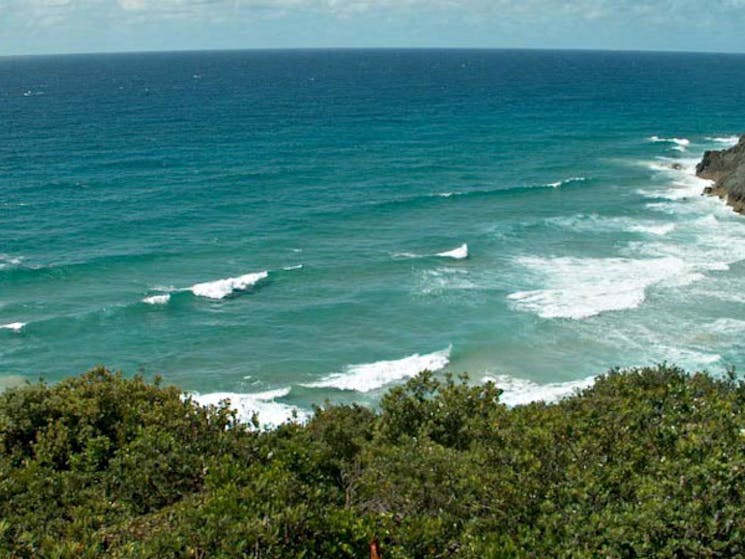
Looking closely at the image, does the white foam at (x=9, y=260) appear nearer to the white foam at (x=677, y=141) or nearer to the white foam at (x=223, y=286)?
the white foam at (x=223, y=286)

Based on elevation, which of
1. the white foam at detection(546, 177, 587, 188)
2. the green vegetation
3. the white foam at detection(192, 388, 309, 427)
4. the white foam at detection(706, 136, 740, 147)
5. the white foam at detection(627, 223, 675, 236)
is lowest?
the white foam at detection(192, 388, 309, 427)

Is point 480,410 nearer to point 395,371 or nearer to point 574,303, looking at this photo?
point 395,371

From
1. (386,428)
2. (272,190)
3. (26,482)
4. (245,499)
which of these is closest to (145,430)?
(26,482)

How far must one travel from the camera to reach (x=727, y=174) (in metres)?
79.1

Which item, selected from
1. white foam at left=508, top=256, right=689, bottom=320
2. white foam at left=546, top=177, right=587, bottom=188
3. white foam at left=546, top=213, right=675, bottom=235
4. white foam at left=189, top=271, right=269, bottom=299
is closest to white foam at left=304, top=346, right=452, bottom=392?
white foam at left=508, top=256, right=689, bottom=320

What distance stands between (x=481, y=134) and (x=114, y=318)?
246ft

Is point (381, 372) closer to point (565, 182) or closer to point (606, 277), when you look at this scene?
point (606, 277)

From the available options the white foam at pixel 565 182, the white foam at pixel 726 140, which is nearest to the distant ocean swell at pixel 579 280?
the white foam at pixel 565 182

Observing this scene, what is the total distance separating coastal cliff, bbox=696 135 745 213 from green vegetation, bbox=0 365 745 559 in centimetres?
5765

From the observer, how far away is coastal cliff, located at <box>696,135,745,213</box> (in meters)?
72.2

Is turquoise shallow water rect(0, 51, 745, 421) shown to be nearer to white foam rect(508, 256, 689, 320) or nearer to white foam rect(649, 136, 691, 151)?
white foam rect(508, 256, 689, 320)

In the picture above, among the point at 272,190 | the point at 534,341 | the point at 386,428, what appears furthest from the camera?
the point at 272,190

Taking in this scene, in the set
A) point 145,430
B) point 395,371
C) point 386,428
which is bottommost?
point 395,371

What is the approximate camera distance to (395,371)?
41062 mm
